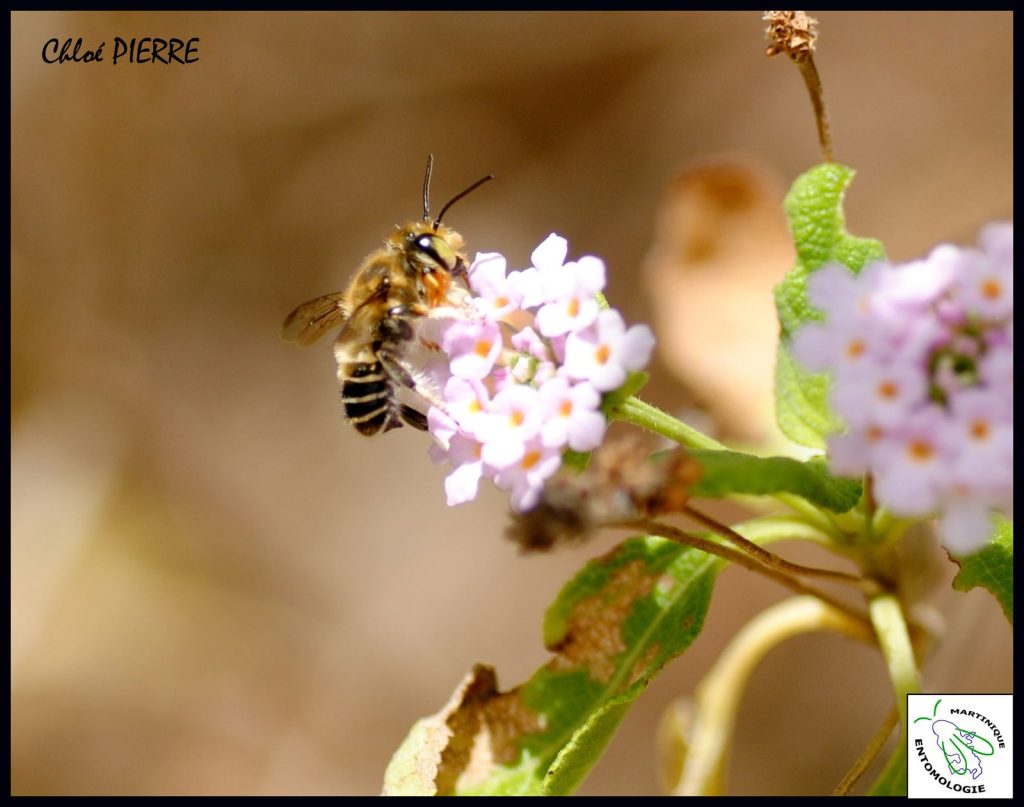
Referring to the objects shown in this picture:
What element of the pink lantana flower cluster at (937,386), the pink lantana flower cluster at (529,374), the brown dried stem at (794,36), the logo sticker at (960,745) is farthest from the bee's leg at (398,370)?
the logo sticker at (960,745)

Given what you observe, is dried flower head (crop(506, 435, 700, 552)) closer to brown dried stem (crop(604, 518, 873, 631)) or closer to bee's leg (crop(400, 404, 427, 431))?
brown dried stem (crop(604, 518, 873, 631))

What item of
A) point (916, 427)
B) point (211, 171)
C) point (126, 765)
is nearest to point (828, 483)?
point (916, 427)

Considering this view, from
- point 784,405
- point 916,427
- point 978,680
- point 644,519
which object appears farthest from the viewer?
point 978,680

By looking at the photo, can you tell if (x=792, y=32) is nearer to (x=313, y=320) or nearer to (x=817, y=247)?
(x=817, y=247)

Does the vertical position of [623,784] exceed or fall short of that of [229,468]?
it falls short

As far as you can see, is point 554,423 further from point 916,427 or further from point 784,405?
point 784,405

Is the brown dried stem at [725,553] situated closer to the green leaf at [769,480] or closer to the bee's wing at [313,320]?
the green leaf at [769,480]

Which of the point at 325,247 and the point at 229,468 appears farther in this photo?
the point at 325,247
